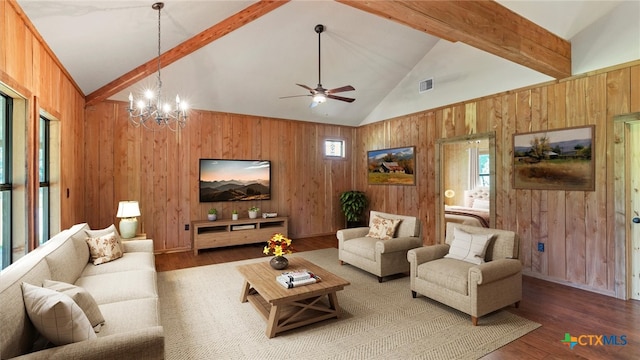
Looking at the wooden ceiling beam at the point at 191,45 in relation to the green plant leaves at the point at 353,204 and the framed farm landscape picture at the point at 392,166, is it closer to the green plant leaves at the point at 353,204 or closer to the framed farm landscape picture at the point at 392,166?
the framed farm landscape picture at the point at 392,166

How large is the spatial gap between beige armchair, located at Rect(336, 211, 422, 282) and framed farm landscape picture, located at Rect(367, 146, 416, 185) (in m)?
1.78

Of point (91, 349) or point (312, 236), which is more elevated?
point (91, 349)

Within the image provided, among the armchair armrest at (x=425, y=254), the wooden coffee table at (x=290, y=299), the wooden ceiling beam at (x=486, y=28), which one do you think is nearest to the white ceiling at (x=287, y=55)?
the wooden ceiling beam at (x=486, y=28)

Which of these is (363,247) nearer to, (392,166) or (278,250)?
(278,250)

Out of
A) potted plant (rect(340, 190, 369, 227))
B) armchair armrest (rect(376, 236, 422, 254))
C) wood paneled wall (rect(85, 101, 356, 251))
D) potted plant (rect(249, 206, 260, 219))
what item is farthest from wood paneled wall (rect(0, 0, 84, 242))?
potted plant (rect(340, 190, 369, 227))

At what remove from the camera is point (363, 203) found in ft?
23.4

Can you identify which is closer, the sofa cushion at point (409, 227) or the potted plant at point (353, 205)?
the sofa cushion at point (409, 227)

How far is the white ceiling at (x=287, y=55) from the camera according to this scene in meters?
3.11

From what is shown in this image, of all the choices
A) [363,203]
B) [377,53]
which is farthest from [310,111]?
[363,203]

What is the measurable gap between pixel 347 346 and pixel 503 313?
176 centimetres

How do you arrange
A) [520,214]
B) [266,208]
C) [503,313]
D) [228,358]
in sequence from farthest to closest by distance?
→ [266,208] < [520,214] < [503,313] < [228,358]

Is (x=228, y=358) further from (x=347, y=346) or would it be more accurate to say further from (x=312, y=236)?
(x=312, y=236)

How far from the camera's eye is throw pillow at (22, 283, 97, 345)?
1556mm

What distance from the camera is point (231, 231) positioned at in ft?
19.0
